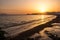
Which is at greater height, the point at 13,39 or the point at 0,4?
the point at 0,4

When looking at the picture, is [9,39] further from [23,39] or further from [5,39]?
[23,39]

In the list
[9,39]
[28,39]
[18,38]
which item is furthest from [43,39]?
[9,39]

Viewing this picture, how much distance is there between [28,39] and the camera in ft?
8.05

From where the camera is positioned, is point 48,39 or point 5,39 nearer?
point 5,39

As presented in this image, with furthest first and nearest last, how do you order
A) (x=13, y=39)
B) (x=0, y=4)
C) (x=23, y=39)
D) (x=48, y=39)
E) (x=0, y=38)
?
1. (x=0, y=4)
2. (x=48, y=39)
3. (x=23, y=39)
4. (x=13, y=39)
5. (x=0, y=38)

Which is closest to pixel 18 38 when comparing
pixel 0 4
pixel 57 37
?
pixel 57 37

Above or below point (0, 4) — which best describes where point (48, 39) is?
below

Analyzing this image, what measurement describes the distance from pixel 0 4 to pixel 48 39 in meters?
1.48

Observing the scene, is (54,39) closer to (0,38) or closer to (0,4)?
(0,38)

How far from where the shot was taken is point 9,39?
7.11 ft

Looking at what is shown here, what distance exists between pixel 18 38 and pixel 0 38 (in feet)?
1.06

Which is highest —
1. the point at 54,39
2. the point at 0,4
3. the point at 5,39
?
the point at 0,4

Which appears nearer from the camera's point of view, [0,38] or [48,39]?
[0,38]

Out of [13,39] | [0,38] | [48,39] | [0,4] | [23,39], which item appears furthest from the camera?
[0,4]
